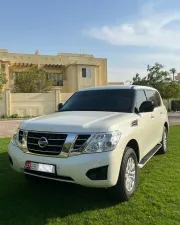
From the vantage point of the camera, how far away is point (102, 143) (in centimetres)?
349

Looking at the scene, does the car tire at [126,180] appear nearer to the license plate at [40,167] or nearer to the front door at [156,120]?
the license plate at [40,167]

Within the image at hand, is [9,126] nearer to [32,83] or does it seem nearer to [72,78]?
[32,83]

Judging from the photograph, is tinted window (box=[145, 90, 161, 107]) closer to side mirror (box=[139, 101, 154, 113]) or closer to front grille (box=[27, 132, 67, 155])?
side mirror (box=[139, 101, 154, 113])

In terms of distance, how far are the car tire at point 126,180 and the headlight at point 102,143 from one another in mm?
402

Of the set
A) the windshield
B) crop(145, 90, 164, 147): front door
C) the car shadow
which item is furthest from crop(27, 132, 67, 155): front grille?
crop(145, 90, 164, 147): front door

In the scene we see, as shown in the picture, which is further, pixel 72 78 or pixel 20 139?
pixel 72 78

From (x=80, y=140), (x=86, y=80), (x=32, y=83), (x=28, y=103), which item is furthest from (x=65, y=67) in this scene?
(x=80, y=140)

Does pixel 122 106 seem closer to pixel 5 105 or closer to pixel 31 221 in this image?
pixel 31 221

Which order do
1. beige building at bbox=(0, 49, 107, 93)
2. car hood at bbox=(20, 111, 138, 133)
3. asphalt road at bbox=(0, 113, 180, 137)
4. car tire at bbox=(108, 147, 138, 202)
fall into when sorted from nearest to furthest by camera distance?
car hood at bbox=(20, 111, 138, 133) < car tire at bbox=(108, 147, 138, 202) < asphalt road at bbox=(0, 113, 180, 137) < beige building at bbox=(0, 49, 107, 93)

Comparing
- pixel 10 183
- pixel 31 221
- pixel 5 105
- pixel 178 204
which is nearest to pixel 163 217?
pixel 178 204

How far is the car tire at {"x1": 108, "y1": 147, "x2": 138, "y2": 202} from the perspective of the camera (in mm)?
3725

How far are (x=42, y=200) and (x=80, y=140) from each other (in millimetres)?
1278

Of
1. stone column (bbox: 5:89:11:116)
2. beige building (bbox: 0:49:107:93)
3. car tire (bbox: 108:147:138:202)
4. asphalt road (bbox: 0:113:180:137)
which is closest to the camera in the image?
car tire (bbox: 108:147:138:202)

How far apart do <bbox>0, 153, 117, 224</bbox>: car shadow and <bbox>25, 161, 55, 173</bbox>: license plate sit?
0.56m
